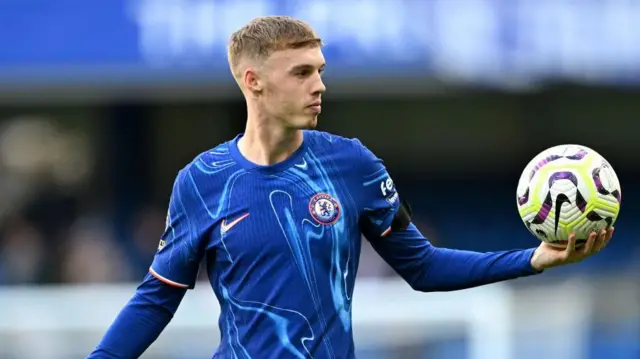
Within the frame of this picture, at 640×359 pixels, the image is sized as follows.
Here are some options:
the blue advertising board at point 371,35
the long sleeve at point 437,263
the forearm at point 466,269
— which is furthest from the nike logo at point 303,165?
the blue advertising board at point 371,35

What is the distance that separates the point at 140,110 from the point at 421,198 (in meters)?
3.88

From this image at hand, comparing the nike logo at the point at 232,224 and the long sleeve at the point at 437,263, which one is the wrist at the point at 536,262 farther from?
the nike logo at the point at 232,224

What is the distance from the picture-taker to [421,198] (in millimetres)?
17859

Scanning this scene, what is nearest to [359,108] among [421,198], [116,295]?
[421,198]

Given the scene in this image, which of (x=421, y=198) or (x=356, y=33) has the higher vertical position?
(x=356, y=33)

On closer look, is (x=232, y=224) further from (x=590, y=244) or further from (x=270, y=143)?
(x=590, y=244)

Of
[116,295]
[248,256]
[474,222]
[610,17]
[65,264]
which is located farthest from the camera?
[474,222]

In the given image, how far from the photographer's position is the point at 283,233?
4.77 meters

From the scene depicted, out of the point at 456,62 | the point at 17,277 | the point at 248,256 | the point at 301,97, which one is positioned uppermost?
the point at 301,97

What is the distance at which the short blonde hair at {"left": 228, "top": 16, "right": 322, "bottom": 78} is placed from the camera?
4.82m

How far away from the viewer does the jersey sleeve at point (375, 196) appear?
16.0 ft

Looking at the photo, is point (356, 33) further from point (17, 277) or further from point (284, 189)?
point (284, 189)

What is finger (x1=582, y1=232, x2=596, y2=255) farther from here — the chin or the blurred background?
the blurred background

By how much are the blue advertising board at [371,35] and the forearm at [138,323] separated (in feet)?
31.1
